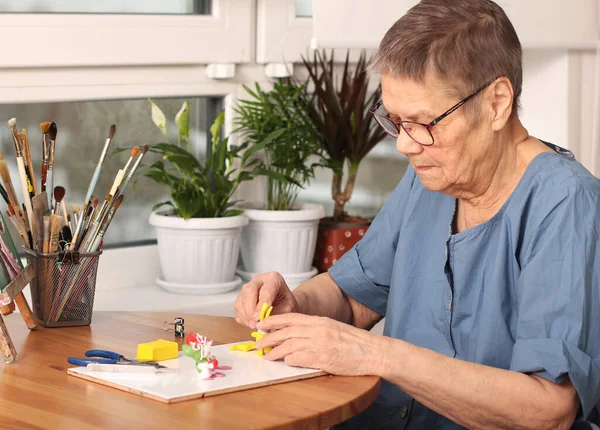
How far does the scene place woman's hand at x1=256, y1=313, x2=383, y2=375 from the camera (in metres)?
1.47

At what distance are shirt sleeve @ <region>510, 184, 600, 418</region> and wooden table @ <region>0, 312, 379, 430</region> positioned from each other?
0.26m

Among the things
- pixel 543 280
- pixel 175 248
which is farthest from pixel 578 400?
pixel 175 248

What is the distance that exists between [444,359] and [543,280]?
7.8 inches

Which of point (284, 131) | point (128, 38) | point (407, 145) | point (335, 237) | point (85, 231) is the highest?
point (128, 38)

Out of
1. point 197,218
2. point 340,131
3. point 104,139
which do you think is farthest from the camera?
point 340,131

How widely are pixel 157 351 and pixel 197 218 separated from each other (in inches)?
35.3

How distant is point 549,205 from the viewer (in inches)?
60.8

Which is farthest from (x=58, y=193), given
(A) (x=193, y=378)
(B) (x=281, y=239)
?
(B) (x=281, y=239)

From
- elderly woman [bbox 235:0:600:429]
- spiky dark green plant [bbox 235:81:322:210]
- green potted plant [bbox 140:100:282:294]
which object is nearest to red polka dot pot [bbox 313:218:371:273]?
spiky dark green plant [bbox 235:81:322:210]

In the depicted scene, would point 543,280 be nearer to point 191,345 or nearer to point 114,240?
point 191,345

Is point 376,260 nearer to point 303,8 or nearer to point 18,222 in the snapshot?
point 18,222

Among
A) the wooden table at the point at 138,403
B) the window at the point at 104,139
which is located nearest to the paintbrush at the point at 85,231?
the wooden table at the point at 138,403

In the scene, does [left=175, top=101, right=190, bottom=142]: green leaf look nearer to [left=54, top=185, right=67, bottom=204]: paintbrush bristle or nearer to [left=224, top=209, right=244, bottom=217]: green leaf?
[left=224, top=209, right=244, bottom=217]: green leaf

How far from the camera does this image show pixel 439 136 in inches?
60.9
